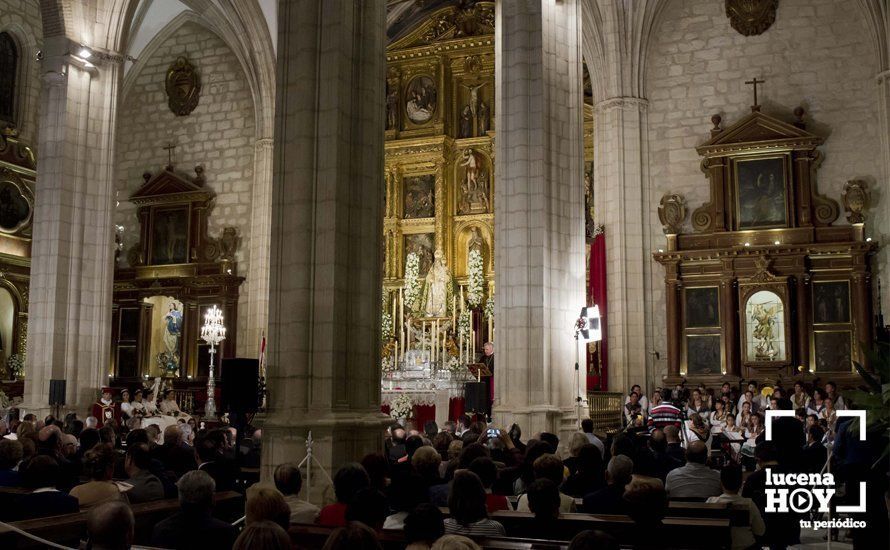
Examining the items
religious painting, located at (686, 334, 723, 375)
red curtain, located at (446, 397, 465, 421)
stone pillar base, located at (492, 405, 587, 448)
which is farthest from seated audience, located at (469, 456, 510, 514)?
religious painting, located at (686, 334, 723, 375)

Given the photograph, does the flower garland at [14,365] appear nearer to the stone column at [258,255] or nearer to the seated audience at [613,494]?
the stone column at [258,255]

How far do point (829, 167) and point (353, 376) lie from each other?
53.5 ft

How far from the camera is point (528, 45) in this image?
15.5m

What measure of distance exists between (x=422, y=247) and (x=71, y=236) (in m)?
10.9

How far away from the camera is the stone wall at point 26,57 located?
973 inches

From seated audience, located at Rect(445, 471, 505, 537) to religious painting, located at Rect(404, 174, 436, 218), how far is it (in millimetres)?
22098

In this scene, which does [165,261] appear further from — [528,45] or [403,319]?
[528,45]

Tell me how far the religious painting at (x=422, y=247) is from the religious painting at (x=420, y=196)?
628mm

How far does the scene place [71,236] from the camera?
734 inches

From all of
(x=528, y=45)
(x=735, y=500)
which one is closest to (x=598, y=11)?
(x=528, y=45)

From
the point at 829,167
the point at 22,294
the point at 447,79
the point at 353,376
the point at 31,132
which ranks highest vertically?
the point at 447,79

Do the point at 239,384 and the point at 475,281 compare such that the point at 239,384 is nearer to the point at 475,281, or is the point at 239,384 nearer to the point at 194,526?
the point at 194,526

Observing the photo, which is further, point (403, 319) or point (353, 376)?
point (403, 319)

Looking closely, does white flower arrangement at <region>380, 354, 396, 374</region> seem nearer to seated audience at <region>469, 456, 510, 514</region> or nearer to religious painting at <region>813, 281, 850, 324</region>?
religious painting at <region>813, 281, 850, 324</region>
